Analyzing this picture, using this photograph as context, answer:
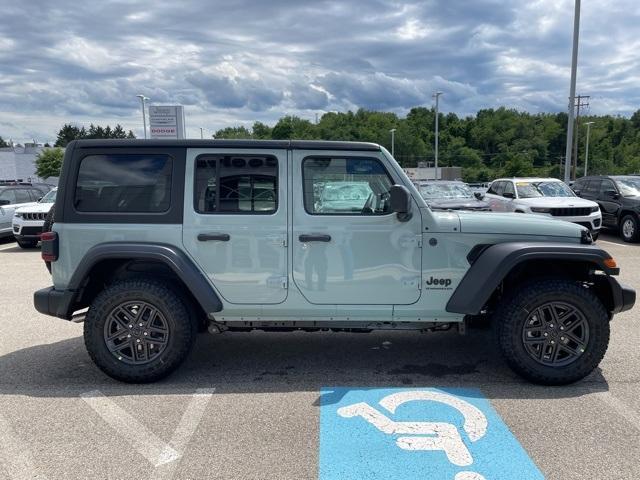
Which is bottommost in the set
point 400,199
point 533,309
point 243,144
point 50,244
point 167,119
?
point 533,309

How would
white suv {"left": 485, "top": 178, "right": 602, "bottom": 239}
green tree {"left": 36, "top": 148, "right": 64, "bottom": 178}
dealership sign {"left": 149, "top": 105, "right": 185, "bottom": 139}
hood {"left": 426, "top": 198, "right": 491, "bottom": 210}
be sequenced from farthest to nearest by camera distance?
green tree {"left": 36, "top": 148, "right": 64, "bottom": 178}
dealership sign {"left": 149, "top": 105, "right": 185, "bottom": 139}
hood {"left": 426, "top": 198, "right": 491, "bottom": 210}
white suv {"left": 485, "top": 178, "right": 602, "bottom": 239}

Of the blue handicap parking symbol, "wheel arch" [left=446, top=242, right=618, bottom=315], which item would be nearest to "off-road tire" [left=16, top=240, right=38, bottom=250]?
the blue handicap parking symbol

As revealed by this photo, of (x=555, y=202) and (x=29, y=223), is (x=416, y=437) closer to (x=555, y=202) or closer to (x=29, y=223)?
(x=555, y=202)

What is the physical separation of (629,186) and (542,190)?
2.63 m

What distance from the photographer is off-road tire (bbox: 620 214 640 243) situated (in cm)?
1254

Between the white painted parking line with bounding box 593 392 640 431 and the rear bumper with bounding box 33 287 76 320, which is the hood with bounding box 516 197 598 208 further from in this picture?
the rear bumper with bounding box 33 287 76 320

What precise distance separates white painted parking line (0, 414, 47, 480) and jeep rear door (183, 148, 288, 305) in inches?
67.2

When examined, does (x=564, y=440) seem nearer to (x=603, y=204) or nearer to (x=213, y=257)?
(x=213, y=257)

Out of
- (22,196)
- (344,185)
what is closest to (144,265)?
(344,185)

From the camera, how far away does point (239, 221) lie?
13.5ft

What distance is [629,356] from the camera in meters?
4.68

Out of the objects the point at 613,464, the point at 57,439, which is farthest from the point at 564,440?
the point at 57,439

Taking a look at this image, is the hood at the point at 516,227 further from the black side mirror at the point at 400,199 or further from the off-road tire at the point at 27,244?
the off-road tire at the point at 27,244

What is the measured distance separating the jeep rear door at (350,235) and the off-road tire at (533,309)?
0.80m
